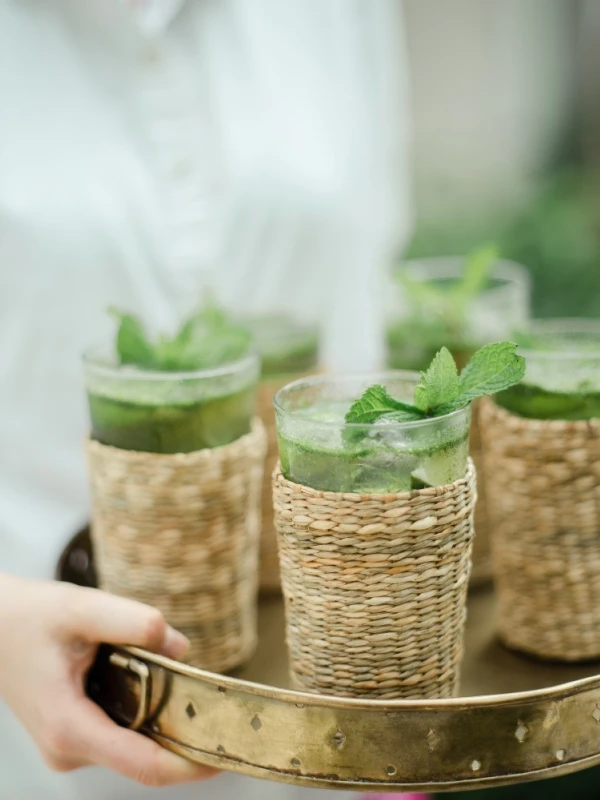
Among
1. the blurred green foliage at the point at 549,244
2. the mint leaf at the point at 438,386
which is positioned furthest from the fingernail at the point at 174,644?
the blurred green foliage at the point at 549,244

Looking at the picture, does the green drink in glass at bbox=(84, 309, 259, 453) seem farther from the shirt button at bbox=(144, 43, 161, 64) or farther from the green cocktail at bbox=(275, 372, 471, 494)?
the shirt button at bbox=(144, 43, 161, 64)

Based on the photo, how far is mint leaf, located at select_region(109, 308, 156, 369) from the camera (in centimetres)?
76

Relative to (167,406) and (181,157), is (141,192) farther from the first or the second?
(167,406)

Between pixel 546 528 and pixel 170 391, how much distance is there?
0.34 meters

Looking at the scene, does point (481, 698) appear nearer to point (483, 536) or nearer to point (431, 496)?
point (431, 496)

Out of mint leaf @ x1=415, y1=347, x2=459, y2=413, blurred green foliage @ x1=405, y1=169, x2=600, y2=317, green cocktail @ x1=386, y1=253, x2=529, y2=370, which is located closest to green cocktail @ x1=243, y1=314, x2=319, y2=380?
green cocktail @ x1=386, y1=253, x2=529, y2=370

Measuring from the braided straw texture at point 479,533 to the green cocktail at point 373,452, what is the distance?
0.29 meters

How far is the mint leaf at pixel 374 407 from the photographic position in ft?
1.93

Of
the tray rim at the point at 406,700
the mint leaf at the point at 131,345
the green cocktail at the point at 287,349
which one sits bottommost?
the tray rim at the point at 406,700

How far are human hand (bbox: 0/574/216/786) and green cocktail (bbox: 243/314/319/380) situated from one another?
Answer: 12.7 inches

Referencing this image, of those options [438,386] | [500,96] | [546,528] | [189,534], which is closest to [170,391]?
[189,534]

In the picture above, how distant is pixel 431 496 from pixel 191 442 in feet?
0.77

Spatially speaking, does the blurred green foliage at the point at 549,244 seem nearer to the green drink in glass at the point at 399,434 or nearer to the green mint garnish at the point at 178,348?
the green mint garnish at the point at 178,348

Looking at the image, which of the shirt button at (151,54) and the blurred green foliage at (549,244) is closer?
the shirt button at (151,54)
